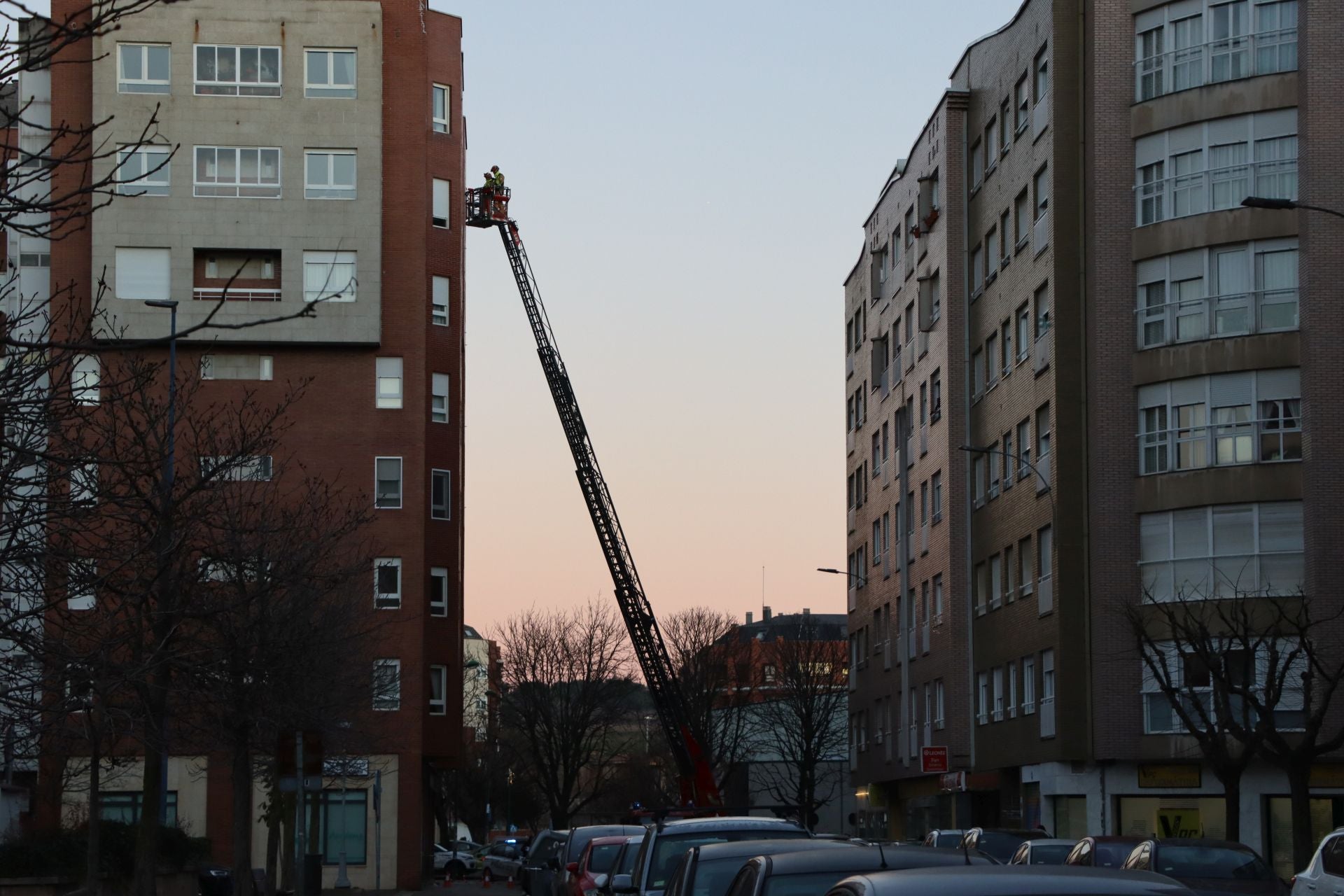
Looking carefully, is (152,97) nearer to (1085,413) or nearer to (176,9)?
(176,9)

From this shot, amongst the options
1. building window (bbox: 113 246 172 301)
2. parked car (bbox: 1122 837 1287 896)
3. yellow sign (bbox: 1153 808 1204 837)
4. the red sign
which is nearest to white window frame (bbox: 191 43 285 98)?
building window (bbox: 113 246 172 301)

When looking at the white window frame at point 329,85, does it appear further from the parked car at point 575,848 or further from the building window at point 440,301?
the parked car at point 575,848

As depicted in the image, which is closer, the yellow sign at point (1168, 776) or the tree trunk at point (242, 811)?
the tree trunk at point (242, 811)

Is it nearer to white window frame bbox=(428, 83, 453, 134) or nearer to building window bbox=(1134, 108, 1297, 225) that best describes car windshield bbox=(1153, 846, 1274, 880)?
building window bbox=(1134, 108, 1297, 225)

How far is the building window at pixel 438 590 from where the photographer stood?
5953cm

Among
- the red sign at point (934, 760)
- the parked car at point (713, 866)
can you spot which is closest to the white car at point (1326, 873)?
the parked car at point (713, 866)

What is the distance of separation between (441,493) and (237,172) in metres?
11.3

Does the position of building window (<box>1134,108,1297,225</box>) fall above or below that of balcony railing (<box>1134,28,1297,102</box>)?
below

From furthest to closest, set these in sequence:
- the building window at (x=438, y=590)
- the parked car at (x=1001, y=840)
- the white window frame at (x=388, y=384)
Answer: the building window at (x=438, y=590) → the white window frame at (x=388, y=384) → the parked car at (x=1001, y=840)

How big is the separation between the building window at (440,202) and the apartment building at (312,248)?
1.53 metres

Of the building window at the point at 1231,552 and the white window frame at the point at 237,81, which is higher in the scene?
the white window frame at the point at 237,81

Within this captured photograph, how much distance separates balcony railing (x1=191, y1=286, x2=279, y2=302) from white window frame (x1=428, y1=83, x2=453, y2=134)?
25.7ft

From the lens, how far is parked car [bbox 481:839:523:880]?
217 feet

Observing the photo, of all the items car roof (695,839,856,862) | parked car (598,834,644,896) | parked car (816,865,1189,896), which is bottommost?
parked car (598,834,644,896)
